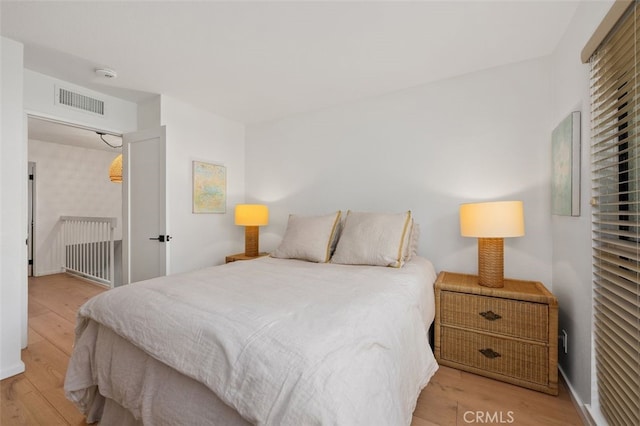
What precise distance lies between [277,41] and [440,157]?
167 centimetres

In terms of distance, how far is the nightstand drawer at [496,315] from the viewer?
68.5 inches

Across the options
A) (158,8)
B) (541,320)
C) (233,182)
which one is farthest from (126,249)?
(541,320)

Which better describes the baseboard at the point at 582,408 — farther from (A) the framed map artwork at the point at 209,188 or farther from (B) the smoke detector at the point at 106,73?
(B) the smoke detector at the point at 106,73

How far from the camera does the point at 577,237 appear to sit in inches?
63.7

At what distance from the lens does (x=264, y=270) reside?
6.64ft

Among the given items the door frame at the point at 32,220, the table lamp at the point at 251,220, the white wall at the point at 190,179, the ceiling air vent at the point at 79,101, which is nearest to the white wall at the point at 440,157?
the table lamp at the point at 251,220

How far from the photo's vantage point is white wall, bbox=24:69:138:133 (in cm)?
239

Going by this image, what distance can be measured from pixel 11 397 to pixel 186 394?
1.60 meters

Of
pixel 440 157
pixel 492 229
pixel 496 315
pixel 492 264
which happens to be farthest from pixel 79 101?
pixel 496 315

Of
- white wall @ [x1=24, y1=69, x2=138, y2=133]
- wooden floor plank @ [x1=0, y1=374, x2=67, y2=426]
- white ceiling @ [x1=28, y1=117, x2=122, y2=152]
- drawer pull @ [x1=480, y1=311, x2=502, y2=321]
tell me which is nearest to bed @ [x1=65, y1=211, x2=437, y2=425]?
wooden floor plank @ [x1=0, y1=374, x2=67, y2=426]

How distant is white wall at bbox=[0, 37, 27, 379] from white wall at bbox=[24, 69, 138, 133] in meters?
0.46

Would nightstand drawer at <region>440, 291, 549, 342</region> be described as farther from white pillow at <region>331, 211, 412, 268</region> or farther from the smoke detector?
the smoke detector

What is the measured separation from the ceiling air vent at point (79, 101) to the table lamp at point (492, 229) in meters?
3.56

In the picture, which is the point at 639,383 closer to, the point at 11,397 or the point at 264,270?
the point at 264,270
